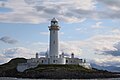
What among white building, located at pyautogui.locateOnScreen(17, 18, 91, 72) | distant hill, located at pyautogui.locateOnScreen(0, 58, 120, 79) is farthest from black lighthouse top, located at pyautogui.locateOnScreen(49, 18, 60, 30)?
distant hill, located at pyautogui.locateOnScreen(0, 58, 120, 79)

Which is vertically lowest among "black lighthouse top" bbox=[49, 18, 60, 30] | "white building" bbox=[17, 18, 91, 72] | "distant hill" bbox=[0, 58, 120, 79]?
"distant hill" bbox=[0, 58, 120, 79]

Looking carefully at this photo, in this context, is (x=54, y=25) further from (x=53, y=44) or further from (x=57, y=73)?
(x=57, y=73)

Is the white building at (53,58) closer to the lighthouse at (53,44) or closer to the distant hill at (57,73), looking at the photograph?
the lighthouse at (53,44)

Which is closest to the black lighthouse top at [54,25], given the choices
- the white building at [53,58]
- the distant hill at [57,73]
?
the white building at [53,58]

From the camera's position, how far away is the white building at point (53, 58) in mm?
94250

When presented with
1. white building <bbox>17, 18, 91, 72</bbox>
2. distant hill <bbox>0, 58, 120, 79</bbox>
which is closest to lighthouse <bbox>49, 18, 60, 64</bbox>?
white building <bbox>17, 18, 91, 72</bbox>

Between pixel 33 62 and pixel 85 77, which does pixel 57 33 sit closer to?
pixel 33 62

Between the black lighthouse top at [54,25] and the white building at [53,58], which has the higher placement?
the black lighthouse top at [54,25]

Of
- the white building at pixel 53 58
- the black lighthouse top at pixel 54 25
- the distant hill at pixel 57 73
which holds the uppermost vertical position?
the black lighthouse top at pixel 54 25

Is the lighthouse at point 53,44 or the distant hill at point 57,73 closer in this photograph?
the distant hill at point 57,73

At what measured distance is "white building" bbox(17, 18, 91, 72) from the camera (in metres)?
94.2

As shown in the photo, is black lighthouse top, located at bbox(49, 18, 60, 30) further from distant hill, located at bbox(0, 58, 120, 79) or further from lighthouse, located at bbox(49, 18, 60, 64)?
distant hill, located at bbox(0, 58, 120, 79)

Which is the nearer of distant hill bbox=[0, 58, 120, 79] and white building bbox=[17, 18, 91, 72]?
distant hill bbox=[0, 58, 120, 79]

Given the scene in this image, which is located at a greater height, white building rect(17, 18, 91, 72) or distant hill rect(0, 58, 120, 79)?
white building rect(17, 18, 91, 72)
